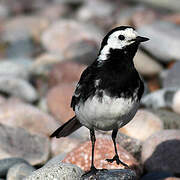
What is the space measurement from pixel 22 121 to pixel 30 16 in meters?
9.44

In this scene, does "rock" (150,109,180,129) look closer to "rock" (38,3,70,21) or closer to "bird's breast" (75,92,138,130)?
"bird's breast" (75,92,138,130)

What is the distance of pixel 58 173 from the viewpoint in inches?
234

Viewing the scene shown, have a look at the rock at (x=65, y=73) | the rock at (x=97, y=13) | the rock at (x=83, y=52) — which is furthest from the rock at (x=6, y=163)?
the rock at (x=97, y=13)

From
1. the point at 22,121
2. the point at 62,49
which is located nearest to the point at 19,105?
the point at 22,121

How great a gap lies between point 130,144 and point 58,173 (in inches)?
79.0

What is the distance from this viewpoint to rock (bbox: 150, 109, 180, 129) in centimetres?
898

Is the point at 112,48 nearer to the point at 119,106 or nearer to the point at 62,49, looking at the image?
the point at 119,106

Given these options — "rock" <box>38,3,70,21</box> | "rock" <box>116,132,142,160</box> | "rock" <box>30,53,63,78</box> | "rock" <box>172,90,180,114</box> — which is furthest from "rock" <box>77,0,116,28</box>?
"rock" <box>116,132,142,160</box>

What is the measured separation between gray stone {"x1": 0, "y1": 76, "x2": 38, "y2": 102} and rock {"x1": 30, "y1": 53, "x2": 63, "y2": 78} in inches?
50.8

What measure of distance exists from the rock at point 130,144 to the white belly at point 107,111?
5.93 ft

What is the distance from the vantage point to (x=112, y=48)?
5.68 meters

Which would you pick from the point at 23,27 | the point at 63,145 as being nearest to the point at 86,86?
the point at 63,145

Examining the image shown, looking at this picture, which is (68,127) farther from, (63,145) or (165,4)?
(165,4)

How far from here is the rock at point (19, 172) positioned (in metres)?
6.90
